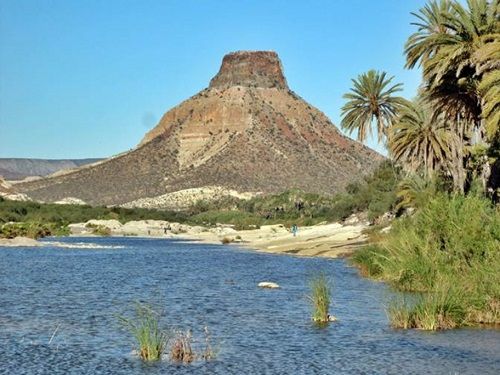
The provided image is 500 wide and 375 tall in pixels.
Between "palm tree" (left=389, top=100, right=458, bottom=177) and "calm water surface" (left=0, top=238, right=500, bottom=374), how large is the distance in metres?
13.0

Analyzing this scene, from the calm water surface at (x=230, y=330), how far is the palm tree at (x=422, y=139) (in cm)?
1296

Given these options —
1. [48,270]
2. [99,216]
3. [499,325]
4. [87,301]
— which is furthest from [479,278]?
[99,216]

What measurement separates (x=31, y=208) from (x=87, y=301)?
118 m

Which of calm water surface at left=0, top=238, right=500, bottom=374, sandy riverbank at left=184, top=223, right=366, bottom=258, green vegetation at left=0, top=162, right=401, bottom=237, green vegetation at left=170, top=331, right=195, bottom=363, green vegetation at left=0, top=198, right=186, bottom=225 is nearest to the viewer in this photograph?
calm water surface at left=0, top=238, right=500, bottom=374

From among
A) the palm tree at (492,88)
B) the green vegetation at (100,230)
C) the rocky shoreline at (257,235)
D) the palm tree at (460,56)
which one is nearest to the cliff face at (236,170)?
the rocky shoreline at (257,235)

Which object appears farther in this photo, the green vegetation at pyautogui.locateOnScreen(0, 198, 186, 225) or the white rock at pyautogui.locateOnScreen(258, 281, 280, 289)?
the green vegetation at pyautogui.locateOnScreen(0, 198, 186, 225)

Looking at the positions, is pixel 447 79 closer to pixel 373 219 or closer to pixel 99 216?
pixel 373 219

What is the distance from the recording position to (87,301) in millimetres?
31406

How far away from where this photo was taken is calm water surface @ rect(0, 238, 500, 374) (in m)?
17.9

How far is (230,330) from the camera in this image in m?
23.5

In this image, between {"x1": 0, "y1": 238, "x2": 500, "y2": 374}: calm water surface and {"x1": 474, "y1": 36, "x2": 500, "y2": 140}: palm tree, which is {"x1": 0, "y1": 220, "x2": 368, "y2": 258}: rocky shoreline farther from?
{"x1": 474, "y1": 36, "x2": 500, "y2": 140}: palm tree

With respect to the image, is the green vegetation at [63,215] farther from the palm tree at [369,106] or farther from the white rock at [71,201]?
the palm tree at [369,106]

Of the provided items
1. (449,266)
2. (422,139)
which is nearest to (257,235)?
(422,139)

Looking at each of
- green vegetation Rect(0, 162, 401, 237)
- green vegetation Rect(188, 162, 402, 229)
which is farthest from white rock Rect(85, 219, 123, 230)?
green vegetation Rect(188, 162, 402, 229)
